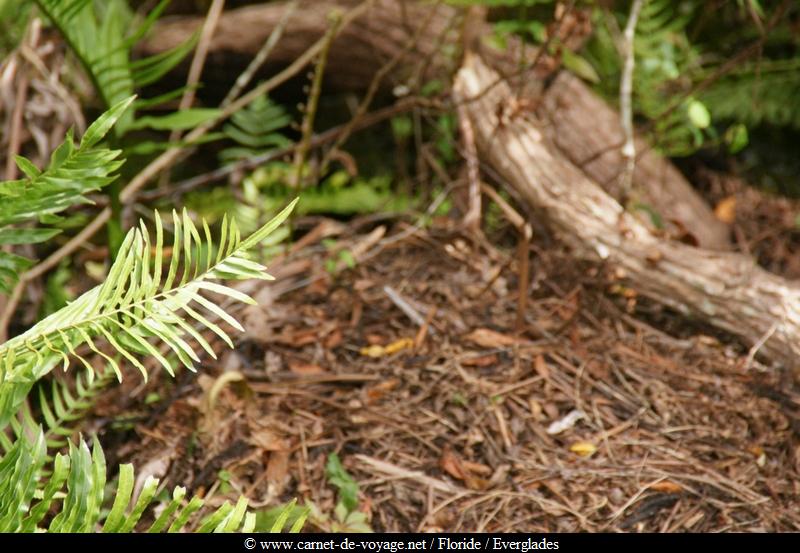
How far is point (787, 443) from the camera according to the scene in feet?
6.60

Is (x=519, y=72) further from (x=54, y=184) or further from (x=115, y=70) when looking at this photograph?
(x=54, y=184)

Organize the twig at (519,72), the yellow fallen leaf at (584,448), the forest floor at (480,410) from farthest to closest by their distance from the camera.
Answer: the twig at (519,72) < the yellow fallen leaf at (584,448) < the forest floor at (480,410)

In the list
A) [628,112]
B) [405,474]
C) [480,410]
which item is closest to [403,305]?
[480,410]

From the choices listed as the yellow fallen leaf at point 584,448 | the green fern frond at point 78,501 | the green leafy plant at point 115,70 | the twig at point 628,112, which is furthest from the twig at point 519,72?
the green fern frond at point 78,501

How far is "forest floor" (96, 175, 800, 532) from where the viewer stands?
1867 mm

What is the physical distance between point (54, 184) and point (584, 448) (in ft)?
4.80

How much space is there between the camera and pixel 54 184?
156cm

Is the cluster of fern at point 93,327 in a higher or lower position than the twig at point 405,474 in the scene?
higher

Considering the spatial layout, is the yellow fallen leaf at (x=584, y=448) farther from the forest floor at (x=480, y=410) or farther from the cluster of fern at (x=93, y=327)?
the cluster of fern at (x=93, y=327)

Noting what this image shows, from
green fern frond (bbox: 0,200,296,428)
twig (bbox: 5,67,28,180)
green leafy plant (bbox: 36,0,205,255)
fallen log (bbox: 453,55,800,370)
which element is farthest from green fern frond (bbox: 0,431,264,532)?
twig (bbox: 5,67,28,180)

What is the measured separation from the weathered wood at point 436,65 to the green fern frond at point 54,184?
5.37 feet

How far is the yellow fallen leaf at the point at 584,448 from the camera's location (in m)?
1.99
